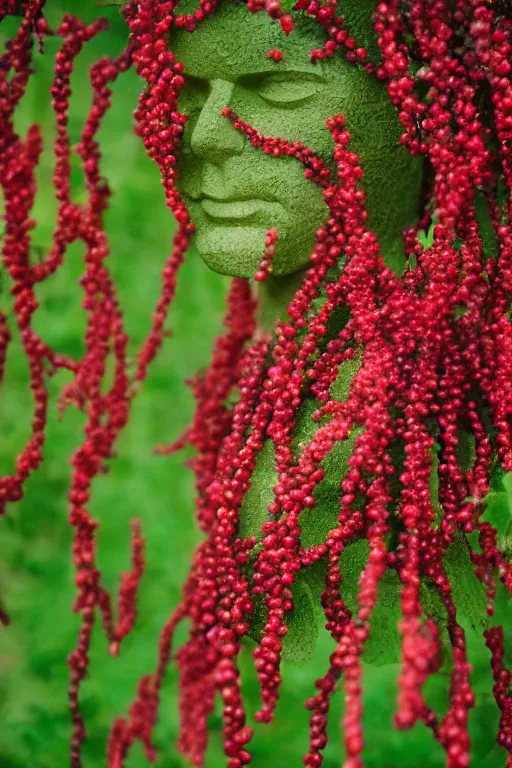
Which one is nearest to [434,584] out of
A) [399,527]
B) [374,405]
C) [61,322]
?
[399,527]

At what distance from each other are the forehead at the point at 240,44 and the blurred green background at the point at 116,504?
2.29 feet

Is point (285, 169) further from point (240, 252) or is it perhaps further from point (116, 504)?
point (116, 504)

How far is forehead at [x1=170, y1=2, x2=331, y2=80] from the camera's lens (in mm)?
738

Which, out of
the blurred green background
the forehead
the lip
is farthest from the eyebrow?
the blurred green background

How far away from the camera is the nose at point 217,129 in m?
0.75

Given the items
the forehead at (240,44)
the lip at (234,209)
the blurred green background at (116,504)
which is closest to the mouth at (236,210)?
A: the lip at (234,209)

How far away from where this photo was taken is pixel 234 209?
781 millimetres

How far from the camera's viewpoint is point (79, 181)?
1409 mm

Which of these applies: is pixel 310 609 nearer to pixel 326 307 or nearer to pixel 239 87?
pixel 326 307

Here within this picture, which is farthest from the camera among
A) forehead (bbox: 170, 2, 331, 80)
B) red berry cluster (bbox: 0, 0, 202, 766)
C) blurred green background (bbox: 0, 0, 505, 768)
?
blurred green background (bbox: 0, 0, 505, 768)

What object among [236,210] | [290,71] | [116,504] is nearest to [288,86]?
[290,71]

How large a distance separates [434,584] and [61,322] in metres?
1.09

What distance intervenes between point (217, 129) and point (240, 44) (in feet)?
0.26

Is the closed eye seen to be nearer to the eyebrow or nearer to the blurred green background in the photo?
the eyebrow
